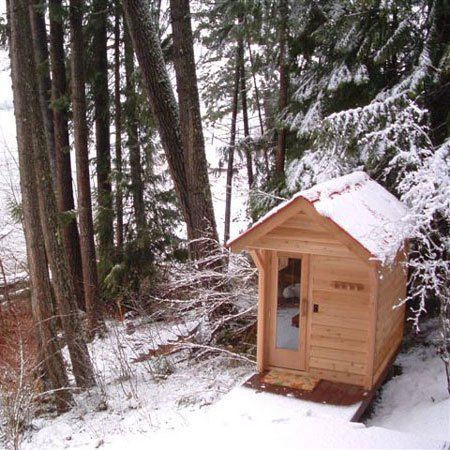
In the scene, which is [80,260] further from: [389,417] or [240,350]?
[389,417]

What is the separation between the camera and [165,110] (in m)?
9.74

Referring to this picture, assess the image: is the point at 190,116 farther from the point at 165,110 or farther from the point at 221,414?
the point at 221,414

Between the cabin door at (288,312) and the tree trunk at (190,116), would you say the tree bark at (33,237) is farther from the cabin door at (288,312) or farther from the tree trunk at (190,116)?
the cabin door at (288,312)

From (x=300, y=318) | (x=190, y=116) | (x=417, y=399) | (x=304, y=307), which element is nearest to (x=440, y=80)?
(x=190, y=116)

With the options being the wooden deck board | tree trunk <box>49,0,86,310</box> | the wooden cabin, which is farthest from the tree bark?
the wooden cabin

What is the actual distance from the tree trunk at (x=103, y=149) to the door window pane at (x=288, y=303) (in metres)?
7.52

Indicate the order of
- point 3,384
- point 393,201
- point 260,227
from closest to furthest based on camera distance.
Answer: point 260,227, point 3,384, point 393,201

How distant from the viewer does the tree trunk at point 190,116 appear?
31.1 ft

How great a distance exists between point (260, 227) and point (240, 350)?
3.54 m

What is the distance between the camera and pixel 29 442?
7.74m

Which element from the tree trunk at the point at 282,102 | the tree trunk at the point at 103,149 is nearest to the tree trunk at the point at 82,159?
the tree trunk at the point at 103,149

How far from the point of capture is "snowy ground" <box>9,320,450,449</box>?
5582 mm

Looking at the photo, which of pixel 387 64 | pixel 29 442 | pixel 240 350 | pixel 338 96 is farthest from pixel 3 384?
pixel 387 64

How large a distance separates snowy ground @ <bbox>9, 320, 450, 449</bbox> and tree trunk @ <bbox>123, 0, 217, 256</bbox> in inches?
96.2
